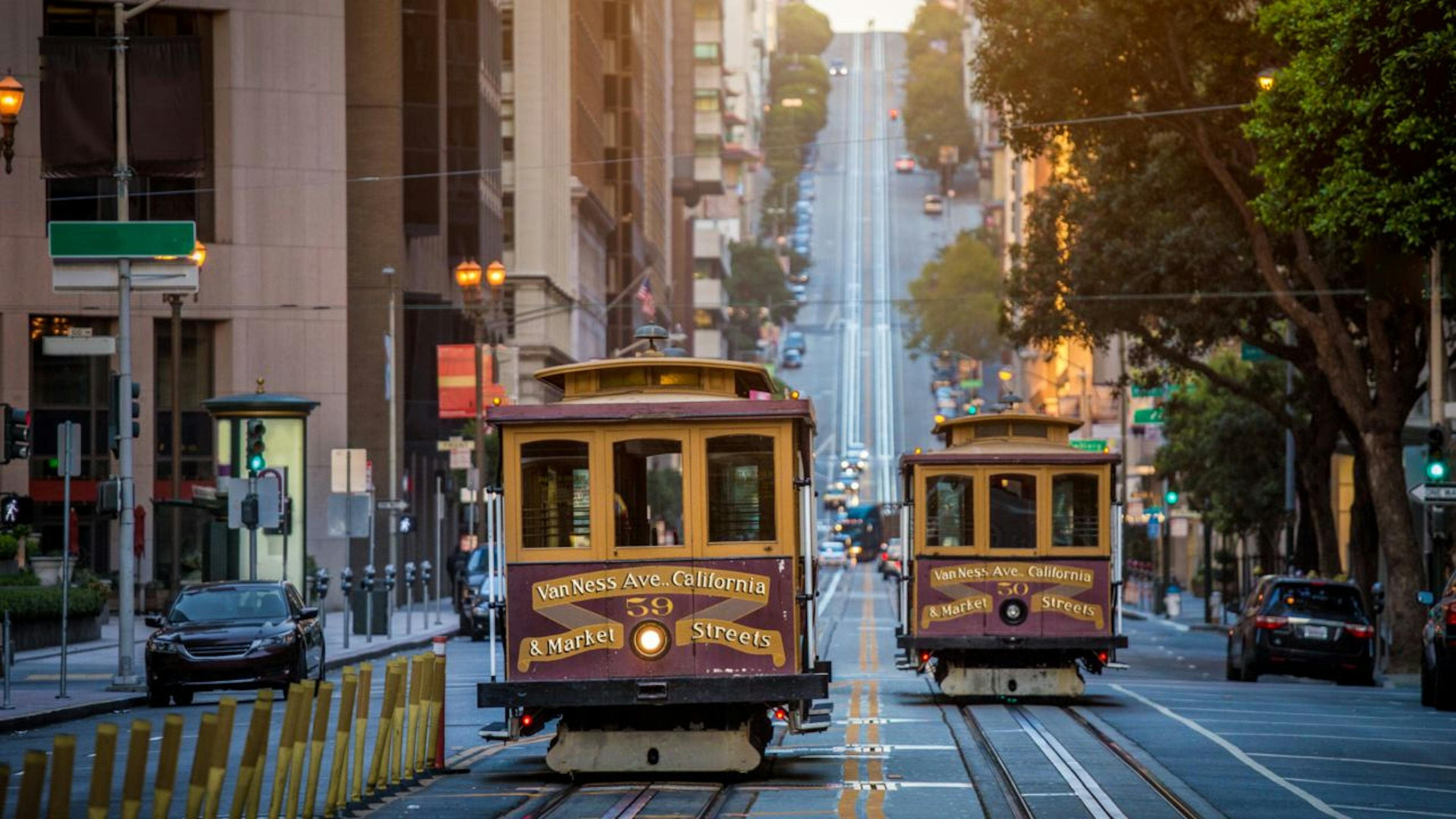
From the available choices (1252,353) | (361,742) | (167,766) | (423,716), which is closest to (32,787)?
(167,766)

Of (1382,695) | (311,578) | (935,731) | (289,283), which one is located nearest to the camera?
(935,731)

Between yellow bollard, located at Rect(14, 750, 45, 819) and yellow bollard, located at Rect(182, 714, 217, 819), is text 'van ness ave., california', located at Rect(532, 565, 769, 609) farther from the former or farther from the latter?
yellow bollard, located at Rect(14, 750, 45, 819)

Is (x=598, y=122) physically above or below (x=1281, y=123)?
above

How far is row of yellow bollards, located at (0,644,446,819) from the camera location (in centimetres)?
1105

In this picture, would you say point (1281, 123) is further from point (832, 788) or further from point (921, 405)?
point (921, 405)

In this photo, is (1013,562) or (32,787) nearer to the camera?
(32,787)

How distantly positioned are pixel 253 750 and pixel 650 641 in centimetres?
476

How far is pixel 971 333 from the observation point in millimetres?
162000

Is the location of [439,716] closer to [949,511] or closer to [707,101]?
[949,511]

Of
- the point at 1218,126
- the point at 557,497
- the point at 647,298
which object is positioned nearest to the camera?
the point at 557,497

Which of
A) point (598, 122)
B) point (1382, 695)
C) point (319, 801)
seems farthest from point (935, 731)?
point (598, 122)

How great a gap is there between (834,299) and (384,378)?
11736cm

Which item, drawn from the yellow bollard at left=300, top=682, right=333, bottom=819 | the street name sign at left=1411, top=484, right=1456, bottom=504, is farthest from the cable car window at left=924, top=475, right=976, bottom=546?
the yellow bollard at left=300, top=682, right=333, bottom=819

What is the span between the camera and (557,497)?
1828cm
